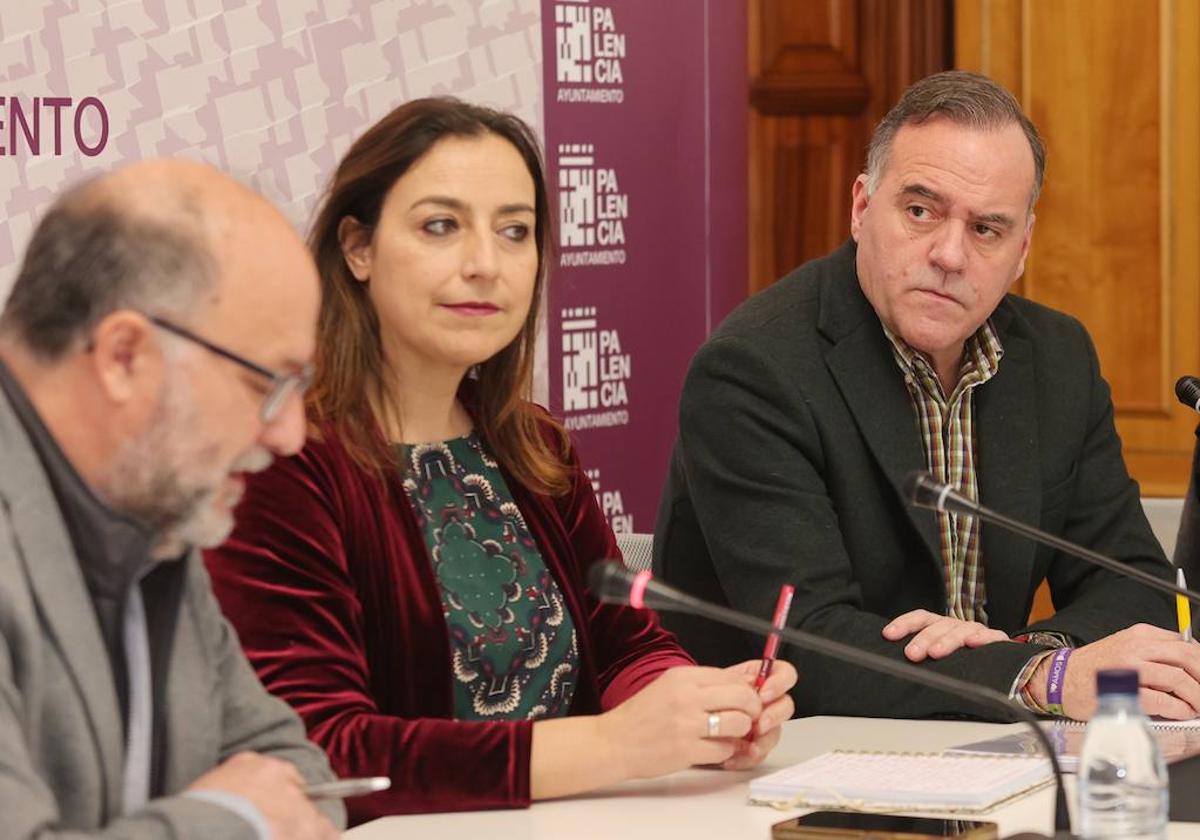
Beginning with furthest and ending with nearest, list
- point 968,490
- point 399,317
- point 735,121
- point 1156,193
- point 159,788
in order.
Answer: point 735,121 < point 1156,193 < point 968,490 < point 399,317 < point 159,788

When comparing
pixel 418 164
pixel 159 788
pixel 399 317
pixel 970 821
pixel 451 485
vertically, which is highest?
pixel 418 164

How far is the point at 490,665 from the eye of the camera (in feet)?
7.66

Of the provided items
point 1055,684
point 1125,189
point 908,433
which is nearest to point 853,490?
point 908,433

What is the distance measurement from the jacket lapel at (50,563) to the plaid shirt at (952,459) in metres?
1.62

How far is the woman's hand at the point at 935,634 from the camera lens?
2.53 meters

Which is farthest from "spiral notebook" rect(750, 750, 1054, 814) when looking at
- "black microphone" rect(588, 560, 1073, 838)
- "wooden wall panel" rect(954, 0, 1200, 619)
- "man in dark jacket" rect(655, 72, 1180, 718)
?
"wooden wall panel" rect(954, 0, 1200, 619)

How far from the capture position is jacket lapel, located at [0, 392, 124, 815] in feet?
4.91

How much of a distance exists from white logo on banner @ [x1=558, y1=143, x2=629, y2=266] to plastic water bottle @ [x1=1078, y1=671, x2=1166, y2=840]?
2.82 meters

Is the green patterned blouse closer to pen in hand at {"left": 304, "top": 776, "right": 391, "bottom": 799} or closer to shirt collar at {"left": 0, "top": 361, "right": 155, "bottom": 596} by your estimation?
pen in hand at {"left": 304, "top": 776, "right": 391, "bottom": 799}

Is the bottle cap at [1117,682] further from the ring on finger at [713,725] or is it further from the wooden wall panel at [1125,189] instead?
the wooden wall panel at [1125,189]

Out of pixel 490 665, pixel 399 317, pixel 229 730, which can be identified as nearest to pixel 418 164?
pixel 399 317

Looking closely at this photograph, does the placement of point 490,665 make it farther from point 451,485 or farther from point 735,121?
point 735,121

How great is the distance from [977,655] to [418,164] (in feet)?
3.11

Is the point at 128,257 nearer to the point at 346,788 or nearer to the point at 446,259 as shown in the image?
the point at 346,788
